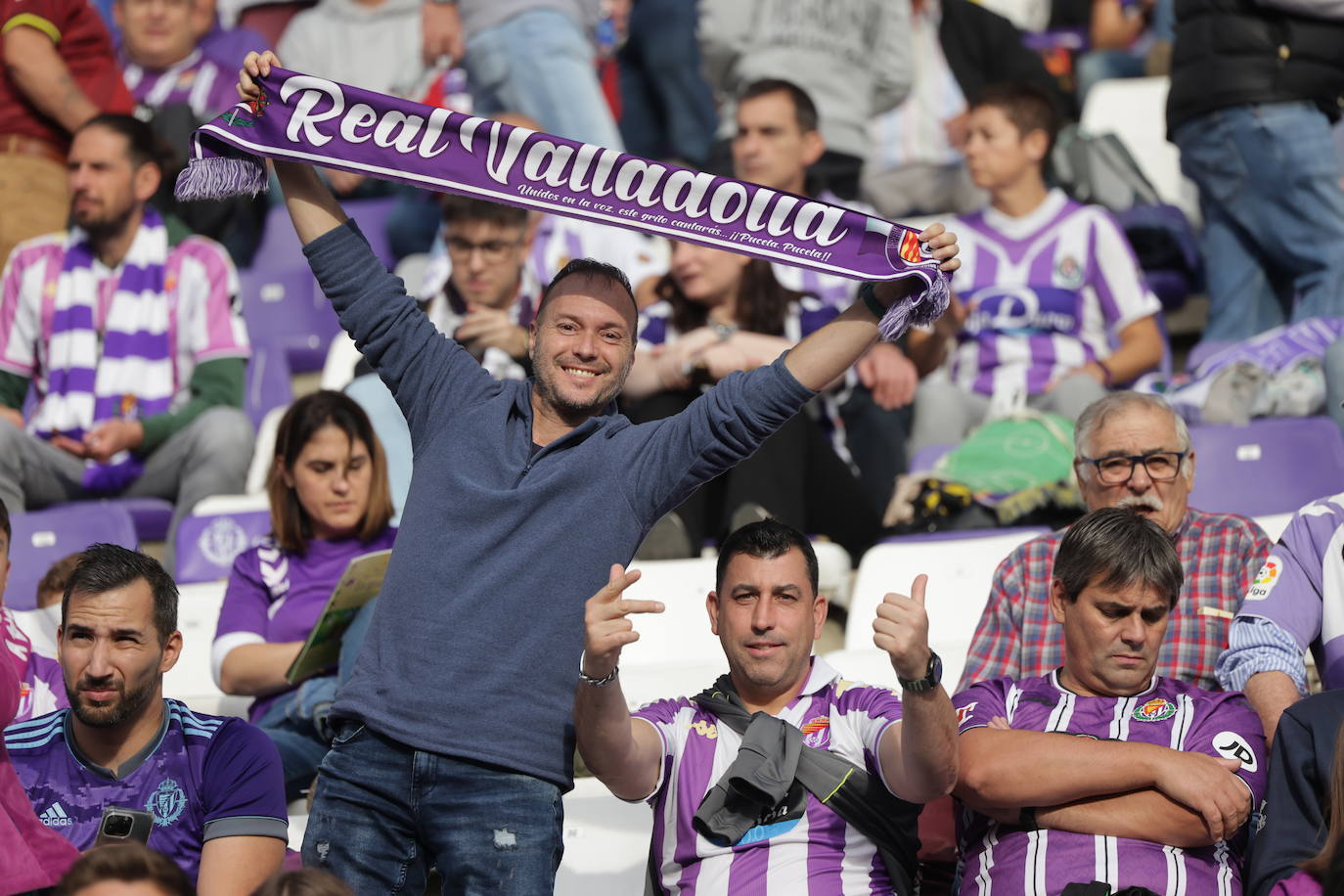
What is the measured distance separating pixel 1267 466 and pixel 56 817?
329 centimetres

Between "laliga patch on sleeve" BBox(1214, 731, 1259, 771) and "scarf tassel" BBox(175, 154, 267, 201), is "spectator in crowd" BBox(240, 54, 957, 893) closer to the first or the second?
"scarf tassel" BBox(175, 154, 267, 201)

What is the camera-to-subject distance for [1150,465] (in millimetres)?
3818

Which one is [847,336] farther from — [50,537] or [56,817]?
[50,537]

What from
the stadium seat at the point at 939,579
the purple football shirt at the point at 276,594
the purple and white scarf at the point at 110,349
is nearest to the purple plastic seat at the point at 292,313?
the purple and white scarf at the point at 110,349

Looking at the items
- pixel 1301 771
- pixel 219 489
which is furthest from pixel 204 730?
pixel 219 489

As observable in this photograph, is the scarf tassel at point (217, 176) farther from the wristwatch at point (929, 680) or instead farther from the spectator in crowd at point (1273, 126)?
the spectator in crowd at point (1273, 126)

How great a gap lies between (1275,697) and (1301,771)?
0.93 feet

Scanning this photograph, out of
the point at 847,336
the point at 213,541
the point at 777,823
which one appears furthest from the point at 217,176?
the point at 213,541

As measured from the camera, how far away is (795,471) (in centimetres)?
498

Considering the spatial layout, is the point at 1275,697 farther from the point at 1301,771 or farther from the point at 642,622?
the point at 642,622

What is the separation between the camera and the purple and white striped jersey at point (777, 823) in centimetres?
317

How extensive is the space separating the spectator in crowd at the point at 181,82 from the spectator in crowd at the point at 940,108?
2538 mm

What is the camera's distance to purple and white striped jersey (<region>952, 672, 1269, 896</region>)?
10.0ft

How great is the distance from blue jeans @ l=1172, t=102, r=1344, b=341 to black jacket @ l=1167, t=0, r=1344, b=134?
5cm
